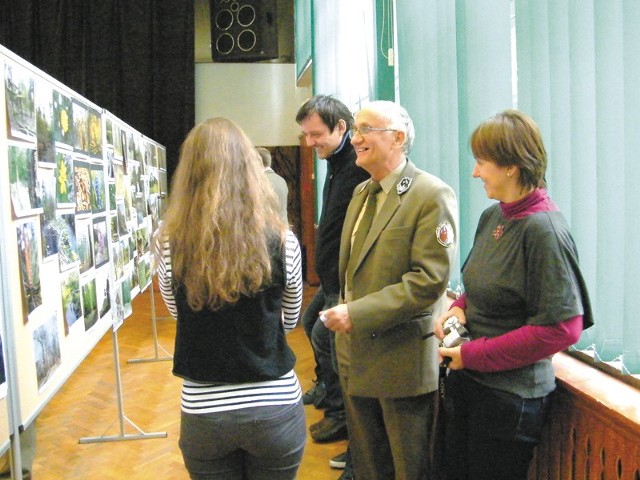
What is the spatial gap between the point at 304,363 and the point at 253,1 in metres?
5.98

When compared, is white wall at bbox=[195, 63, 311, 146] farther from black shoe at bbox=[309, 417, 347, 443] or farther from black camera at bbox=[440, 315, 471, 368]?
black camera at bbox=[440, 315, 471, 368]

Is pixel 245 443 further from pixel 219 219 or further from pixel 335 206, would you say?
pixel 335 206

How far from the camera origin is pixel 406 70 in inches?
113

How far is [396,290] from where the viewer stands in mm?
1771

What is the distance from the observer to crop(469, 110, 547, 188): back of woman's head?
56.4 inches

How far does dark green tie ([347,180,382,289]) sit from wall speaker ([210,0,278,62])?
7139 mm

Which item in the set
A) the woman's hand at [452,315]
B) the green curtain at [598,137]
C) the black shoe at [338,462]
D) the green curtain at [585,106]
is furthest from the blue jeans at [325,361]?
the green curtain at [598,137]

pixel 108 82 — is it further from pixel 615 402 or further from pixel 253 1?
pixel 615 402

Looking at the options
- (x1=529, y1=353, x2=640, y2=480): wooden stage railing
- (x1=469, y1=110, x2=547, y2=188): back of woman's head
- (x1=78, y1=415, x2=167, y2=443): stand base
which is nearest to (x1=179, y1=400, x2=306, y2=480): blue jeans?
(x1=529, y1=353, x2=640, y2=480): wooden stage railing

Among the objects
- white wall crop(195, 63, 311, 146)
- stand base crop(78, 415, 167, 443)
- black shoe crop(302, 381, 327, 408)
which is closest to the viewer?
stand base crop(78, 415, 167, 443)

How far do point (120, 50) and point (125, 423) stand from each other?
6878 mm

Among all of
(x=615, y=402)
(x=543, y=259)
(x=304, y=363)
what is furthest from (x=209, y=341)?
(x=304, y=363)

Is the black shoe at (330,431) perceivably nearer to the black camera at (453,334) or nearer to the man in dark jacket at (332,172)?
the man in dark jacket at (332,172)

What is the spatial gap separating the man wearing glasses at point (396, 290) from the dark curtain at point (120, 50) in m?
7.47
